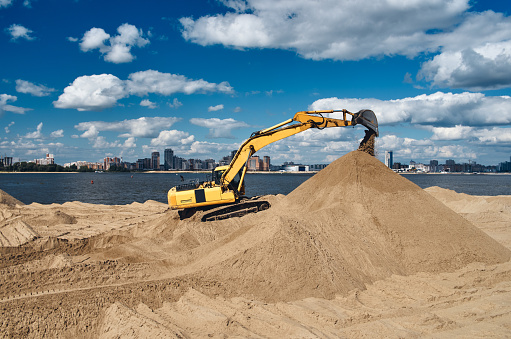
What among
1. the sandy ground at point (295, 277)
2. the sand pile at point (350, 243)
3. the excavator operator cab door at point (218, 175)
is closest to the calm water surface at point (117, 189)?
the excavator operator cab door at point (218, 175)

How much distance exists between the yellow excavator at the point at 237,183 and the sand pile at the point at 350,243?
7.58 ft

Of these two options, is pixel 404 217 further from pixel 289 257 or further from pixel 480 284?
pixel 289 257

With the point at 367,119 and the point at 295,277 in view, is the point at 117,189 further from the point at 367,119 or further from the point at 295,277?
the point at 295,277

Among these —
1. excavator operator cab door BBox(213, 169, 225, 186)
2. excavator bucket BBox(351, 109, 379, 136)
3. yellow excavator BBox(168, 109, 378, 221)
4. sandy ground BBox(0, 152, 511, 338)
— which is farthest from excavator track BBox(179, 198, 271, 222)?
excavator bucket BBox(351, 109, 379, 136)

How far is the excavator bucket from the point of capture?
15.5 metres

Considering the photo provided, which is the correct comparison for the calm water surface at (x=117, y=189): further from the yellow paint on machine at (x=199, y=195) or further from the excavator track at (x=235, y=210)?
the excavator track at (x=235, y=210)

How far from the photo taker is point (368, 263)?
31.9 feet

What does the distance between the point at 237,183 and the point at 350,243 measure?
7.97 m

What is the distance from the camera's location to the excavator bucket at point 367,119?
50.8 feet

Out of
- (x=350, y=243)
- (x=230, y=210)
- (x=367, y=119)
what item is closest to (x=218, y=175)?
(x=230, y=210)

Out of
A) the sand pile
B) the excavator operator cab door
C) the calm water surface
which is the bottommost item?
the calm water surface

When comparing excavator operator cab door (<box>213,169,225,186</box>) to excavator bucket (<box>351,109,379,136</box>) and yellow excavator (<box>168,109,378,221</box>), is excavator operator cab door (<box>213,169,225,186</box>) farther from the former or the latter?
excavator bucket (<box>351,109,379,136</box>)

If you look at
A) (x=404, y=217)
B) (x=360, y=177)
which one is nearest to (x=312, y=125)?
(x=360, y=177)

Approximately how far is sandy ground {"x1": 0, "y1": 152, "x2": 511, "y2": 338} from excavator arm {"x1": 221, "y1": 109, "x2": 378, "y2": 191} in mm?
2170
